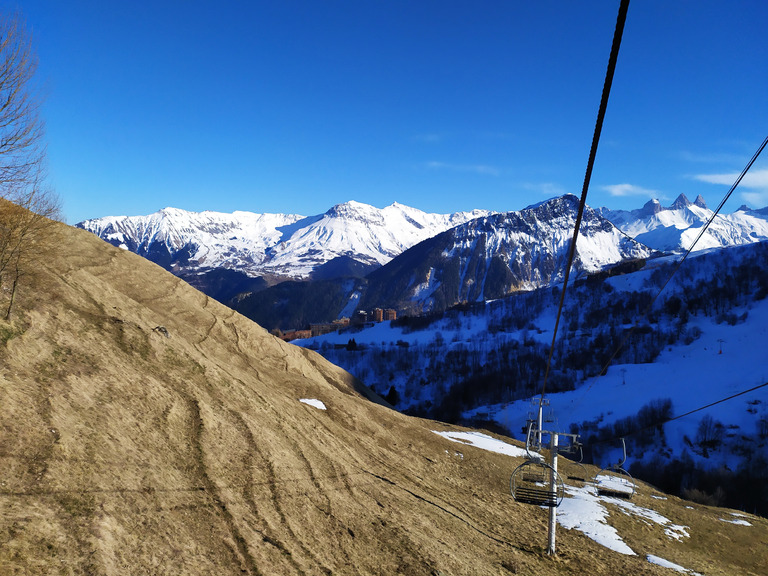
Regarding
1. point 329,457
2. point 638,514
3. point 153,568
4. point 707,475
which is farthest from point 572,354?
point 153,568

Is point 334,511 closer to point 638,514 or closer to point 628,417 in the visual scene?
point 638,514

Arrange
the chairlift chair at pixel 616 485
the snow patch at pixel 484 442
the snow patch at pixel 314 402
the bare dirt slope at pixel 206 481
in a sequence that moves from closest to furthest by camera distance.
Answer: the bare dirt slope at pixel 206 481 → the chairlift chair at pixel 616 485 → the snow patch at pixel 314 402 → the snow patch at pixel 484 442

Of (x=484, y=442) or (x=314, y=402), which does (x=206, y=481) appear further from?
(x=484, y=442)

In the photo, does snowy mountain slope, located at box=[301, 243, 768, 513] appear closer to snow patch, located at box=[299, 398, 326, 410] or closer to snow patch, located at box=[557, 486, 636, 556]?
snow patch, located at box=[557, 486, 636, 556]

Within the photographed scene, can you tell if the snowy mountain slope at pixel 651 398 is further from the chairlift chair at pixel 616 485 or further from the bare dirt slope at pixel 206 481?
the bare dirt slope at pixel 206 481

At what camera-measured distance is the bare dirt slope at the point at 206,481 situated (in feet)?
40.9

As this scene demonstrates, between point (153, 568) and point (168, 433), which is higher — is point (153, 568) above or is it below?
below

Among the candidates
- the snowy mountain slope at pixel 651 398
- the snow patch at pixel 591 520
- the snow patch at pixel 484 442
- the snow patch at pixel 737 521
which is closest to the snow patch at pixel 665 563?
the snow patch at pixel 591 520

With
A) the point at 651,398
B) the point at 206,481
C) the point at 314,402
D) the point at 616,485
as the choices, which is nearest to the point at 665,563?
the point at 616,485

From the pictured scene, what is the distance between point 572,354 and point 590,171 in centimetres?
21055

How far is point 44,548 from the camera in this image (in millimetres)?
10539

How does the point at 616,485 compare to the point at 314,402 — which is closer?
the point at 314,402

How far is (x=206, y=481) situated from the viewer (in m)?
16.6

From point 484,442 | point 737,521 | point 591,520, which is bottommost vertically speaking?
point 737,521
